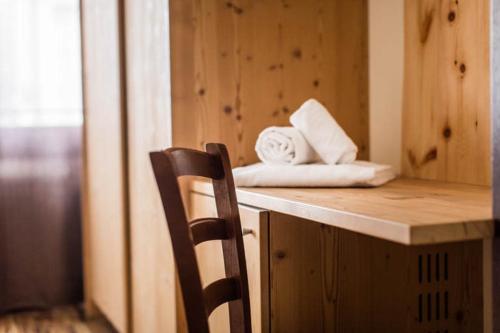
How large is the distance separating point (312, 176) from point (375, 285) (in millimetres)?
325

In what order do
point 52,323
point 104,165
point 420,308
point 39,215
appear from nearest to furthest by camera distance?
point 420,308 → point 104,165 → point 52,323 → point 39,215

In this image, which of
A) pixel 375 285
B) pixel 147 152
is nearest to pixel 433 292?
pixel 375 285

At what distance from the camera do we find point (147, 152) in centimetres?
243

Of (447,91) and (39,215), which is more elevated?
(447,91)

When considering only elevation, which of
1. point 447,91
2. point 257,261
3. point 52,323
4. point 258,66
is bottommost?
point 52,323

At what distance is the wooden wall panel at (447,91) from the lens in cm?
185

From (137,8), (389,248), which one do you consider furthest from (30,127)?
(389,248)

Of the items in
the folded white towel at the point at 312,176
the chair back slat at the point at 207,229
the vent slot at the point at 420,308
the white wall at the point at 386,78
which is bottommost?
the vent slot at the point at 420,308

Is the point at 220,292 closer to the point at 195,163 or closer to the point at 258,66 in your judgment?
the point at 195,163

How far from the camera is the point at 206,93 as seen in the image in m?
2.15

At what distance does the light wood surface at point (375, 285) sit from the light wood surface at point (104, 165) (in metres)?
1.17

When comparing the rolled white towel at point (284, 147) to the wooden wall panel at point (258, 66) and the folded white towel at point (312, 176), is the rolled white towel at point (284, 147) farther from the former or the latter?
the wooden wall panel at point (258, 66)

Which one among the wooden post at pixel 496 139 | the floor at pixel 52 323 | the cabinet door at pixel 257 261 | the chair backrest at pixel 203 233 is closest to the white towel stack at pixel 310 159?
the cabinet door at pixel 257 261

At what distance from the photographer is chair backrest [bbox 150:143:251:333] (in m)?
1.15
